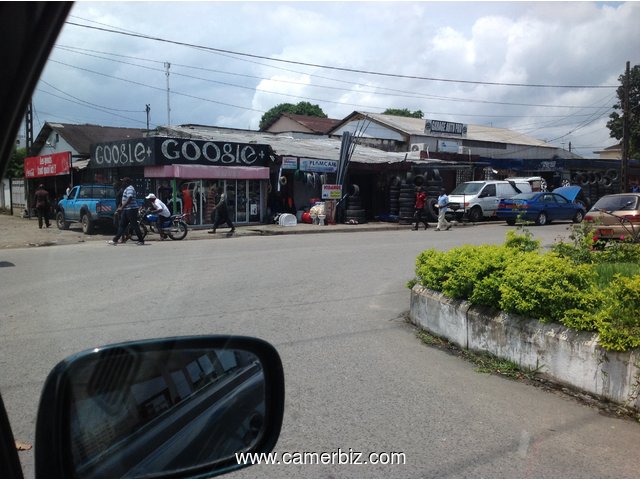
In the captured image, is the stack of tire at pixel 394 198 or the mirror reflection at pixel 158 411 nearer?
the mirror reflection at pixel 158 411

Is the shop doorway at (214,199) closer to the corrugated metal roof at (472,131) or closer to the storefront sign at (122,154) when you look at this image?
the storefront sign at (122,154)

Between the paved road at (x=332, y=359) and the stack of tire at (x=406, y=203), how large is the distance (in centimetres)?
1451

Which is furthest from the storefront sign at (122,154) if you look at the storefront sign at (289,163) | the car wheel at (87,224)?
the storefront sign at (289,163)

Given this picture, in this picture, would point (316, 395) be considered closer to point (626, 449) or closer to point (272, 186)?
point (626, 449)

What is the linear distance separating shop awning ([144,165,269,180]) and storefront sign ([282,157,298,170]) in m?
0.79

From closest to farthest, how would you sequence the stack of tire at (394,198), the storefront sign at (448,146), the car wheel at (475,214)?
the stack of tire at (394,198) → the car wheel at (475,214) → the storefront sign at (448,146)

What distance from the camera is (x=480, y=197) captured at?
28750mm

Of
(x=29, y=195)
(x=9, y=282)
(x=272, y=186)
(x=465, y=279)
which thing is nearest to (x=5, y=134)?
Answer: (x=465, y=279)

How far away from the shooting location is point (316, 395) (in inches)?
199

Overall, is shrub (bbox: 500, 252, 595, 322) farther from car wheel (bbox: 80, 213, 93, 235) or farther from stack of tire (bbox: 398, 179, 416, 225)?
stack of tire (bbox: 398, 179, 416, 225)

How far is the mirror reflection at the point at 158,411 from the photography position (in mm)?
1769

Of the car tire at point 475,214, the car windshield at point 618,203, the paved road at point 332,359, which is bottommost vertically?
the paved road at point 332,359

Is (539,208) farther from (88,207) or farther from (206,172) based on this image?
(88,207)

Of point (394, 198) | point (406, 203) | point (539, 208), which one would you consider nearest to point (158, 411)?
point (406, 203)
